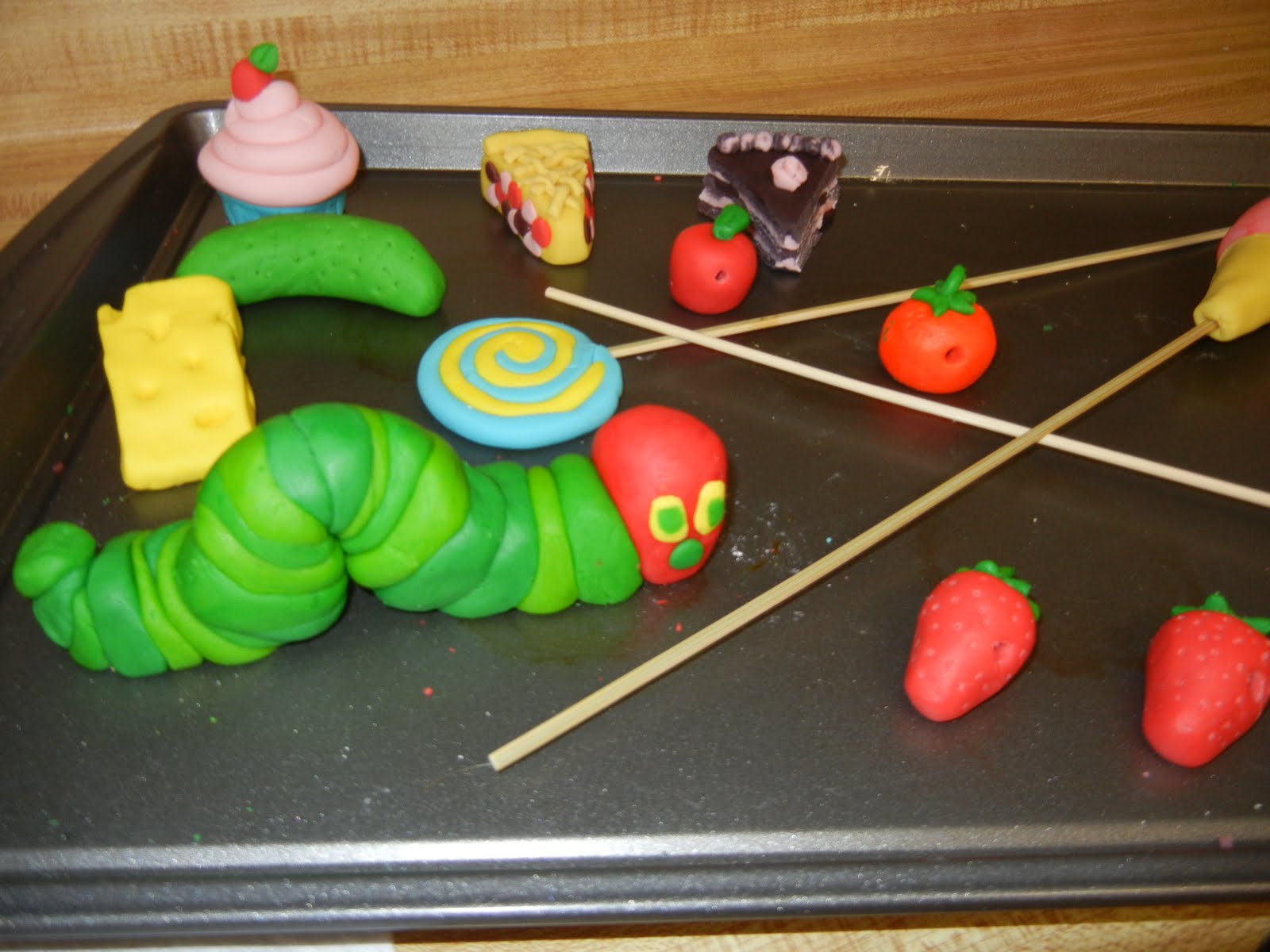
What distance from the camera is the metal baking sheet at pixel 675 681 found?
85 cm

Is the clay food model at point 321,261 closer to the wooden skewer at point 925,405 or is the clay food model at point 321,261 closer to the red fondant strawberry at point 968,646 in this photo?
the wooden skewer at point 925,405

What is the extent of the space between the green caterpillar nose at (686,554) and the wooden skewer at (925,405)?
360 millimetres

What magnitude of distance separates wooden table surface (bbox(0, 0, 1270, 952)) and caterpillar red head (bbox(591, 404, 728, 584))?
0.92 metres

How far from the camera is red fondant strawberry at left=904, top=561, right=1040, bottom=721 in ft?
3.13

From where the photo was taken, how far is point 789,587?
1.04 metres

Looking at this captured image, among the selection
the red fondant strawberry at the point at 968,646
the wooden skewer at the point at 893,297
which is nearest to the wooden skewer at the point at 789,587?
the red fondant strawberry at the point at 968,646

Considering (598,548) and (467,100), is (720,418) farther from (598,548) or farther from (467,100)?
(467,100)

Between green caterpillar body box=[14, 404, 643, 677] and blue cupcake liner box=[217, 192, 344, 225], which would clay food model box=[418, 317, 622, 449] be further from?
blue cupcake liner box=[217, 192, 344, 225]

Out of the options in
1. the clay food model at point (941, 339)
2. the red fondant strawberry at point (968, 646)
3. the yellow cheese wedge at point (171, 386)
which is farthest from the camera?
the clay food model at point (941, 339)

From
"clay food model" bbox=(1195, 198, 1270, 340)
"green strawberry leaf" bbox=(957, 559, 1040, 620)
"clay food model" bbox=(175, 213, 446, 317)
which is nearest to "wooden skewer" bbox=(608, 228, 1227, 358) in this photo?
"clay food model" bbox=(1195, 198, 1270, 340)

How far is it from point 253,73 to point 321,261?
0.25 m

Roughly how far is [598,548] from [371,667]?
24 cm

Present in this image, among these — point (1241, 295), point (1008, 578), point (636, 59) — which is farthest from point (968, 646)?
point (636, 59)

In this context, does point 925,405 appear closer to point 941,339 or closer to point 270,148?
point 941,339
